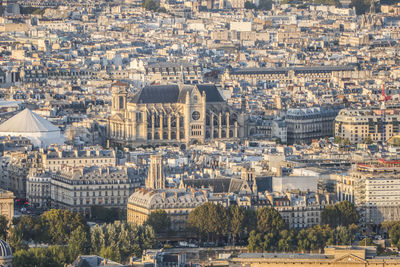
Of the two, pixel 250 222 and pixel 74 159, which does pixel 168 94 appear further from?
pixel 250 222

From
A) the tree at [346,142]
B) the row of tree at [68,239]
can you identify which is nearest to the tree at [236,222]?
the row of tree at [68,239]

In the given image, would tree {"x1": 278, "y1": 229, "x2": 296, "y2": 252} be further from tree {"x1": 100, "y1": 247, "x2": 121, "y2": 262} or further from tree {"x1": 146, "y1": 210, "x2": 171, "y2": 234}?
tree {"x1": 100, "y1": 247, "x2": 121, "y2": 262}

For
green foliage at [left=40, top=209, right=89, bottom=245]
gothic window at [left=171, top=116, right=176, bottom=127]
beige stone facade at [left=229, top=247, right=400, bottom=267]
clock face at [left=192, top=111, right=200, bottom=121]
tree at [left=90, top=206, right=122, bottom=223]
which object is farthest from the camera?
gothic window at [left=171, top=116, right=176, bottom=127]

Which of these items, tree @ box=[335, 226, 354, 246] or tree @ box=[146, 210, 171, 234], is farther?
tree @ box=[146, 210, 171, 234]

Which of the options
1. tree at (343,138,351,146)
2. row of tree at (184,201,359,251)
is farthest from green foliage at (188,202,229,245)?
tree at (343,138,351,146)

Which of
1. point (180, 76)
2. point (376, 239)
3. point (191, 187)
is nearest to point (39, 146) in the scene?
point (191, 187)

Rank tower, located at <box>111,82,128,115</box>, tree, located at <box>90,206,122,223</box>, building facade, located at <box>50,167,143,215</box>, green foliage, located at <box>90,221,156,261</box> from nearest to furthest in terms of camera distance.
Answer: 1. green foliage, located at <box>90,221,156,261</box>
2. tree, located at <box>90,206,122,223</box>
3. building facade, located at <box>50,167,143,215</box>
4. tower, located at <box>111,82,128,115</box>

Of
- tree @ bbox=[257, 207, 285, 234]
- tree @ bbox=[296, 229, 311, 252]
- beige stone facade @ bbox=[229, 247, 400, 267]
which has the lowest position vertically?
tree @ bbox=[296, 229, 311, 252]

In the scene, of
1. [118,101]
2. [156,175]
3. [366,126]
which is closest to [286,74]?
[118,101]
